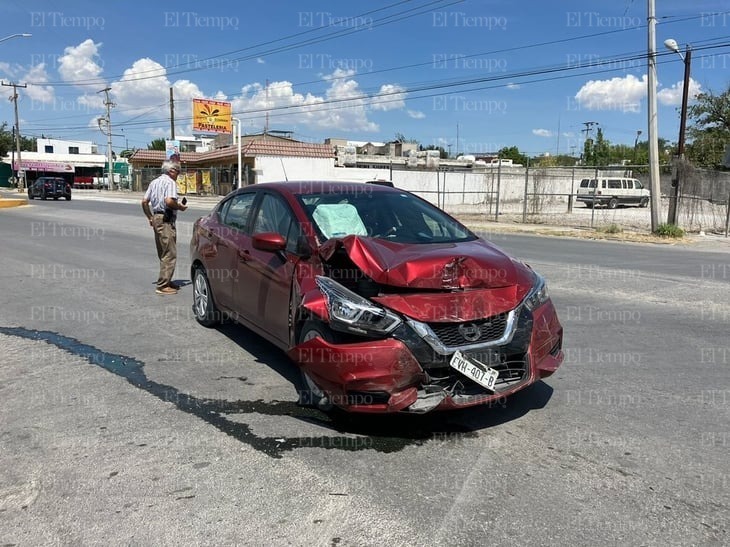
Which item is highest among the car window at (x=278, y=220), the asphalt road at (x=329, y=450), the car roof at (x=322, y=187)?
the car roof at (x=322, y=187)

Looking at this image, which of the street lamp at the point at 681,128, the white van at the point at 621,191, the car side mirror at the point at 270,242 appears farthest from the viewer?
the white van at the point at 621,191

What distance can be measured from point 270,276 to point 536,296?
6.85ft

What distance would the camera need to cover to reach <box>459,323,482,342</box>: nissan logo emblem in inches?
143

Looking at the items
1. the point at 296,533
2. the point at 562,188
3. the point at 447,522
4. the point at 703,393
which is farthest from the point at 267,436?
the point at 562,188

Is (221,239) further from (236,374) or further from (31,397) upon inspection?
(31,397)

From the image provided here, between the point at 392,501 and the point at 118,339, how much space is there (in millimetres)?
4118

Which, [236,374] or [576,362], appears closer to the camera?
[236,374]

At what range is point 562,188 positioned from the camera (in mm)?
51781

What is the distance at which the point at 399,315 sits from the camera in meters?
3.60

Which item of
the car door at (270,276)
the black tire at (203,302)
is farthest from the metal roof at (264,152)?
the car door at (270,276)

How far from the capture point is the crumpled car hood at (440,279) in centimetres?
362

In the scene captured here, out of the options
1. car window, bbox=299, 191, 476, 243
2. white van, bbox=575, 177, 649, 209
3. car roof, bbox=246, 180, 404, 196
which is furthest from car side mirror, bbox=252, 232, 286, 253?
white van, bbox=575, 177, 649, 209

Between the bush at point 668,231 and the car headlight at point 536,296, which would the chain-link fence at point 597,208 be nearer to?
the bush at point 668,231

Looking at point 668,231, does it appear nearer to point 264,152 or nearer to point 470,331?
point 470,331
